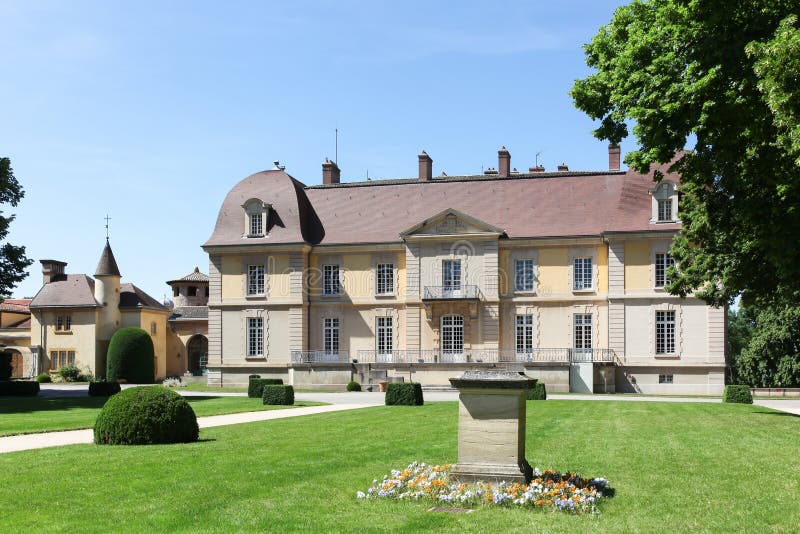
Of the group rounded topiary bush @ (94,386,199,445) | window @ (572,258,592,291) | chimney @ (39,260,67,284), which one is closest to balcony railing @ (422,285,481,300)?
window @ (572,258,592,291)

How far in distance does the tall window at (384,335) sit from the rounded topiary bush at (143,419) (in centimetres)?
2799

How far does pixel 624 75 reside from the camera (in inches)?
645

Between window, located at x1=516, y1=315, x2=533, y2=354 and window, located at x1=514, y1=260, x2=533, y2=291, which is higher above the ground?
window, located at x1=514, y1=260, x2=533, y2=291

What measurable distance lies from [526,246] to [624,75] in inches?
999

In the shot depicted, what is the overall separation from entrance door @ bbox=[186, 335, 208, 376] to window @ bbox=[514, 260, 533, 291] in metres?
24.5

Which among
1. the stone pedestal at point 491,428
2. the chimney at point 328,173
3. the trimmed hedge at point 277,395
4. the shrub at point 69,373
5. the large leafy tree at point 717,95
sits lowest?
the shrub at point 69,373

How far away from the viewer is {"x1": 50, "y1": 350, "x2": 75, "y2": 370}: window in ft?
178

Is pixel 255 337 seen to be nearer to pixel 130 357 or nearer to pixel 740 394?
pixel 130 357

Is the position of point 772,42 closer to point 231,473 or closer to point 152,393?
point 231,473

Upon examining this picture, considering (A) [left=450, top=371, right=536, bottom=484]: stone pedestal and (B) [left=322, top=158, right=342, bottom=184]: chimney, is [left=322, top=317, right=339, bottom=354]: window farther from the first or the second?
(A) [left=450, top=371, right=536, bottom=484]: stone pedestal

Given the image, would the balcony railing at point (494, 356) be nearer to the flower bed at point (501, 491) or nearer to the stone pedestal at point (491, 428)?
the flower bed at point (501, 491)

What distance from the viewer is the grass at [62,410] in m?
20.1

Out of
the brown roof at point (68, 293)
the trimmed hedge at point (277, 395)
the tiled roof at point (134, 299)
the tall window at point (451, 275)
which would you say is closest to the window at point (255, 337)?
the tall window at point (451, 275)

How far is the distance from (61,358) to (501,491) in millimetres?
49972
